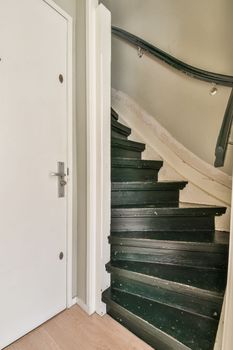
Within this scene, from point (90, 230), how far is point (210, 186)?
1.07 meters

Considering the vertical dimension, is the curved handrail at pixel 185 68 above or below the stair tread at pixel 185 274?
above

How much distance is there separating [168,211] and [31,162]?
101 cm

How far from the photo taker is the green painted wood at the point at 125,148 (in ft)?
6.12

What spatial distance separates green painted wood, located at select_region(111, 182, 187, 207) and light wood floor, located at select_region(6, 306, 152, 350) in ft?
2.72

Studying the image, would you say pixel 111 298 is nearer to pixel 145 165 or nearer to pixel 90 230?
pixel 90 230

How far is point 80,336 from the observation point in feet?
4.31

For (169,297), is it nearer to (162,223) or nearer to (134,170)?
(162,223)

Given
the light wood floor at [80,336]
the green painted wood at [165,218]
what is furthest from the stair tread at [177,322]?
the green painted wood at [165,218]

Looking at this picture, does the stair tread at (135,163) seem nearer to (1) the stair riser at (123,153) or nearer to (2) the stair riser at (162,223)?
(1) the stair riser at (123,153)

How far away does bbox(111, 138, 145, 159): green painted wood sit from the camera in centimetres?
186

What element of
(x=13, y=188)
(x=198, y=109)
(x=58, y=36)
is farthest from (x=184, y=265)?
(x=58, y=36)

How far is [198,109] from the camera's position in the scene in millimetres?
1935

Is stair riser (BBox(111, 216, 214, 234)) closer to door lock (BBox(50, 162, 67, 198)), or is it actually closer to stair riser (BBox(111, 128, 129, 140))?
door lock (BBox(50, 162, 67, 198))

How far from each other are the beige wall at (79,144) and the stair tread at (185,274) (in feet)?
0.94
